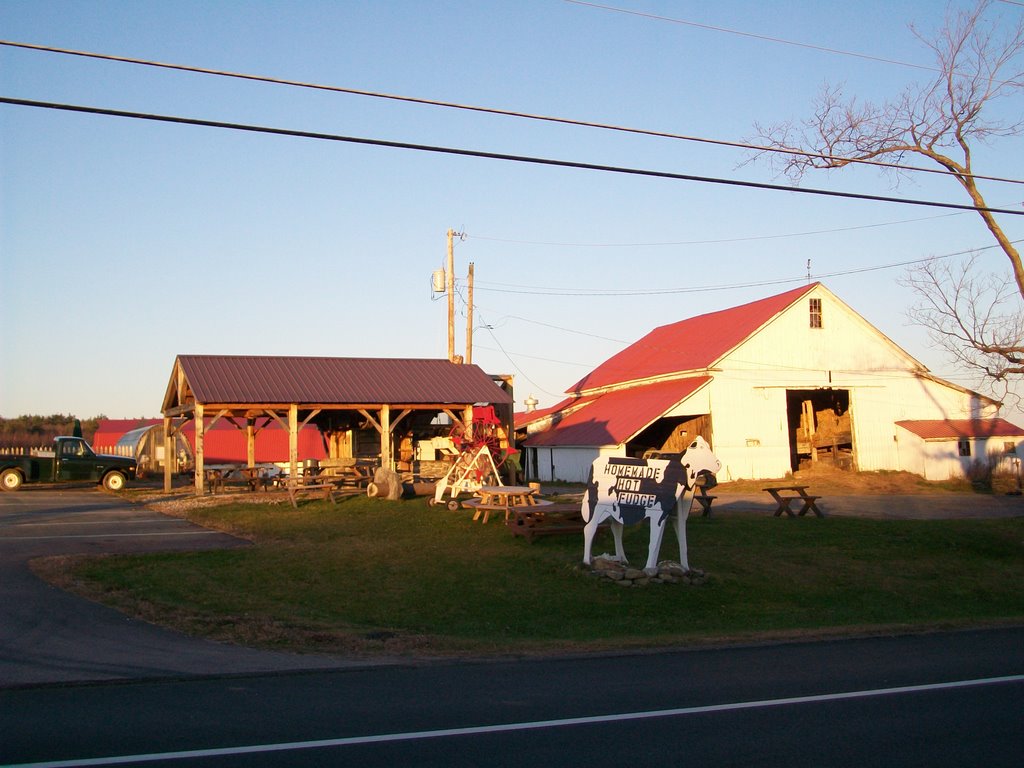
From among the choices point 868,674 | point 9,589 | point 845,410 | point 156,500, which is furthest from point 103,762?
point 845,410

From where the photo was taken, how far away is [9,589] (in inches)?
531

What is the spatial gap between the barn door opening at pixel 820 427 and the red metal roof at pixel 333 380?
1507cm

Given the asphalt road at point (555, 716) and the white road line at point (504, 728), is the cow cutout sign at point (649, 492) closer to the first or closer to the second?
the asphalt road at point (555, 716)

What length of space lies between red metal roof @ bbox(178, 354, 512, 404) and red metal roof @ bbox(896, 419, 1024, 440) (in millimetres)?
18285

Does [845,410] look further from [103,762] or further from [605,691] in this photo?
[103,762]

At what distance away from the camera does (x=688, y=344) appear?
44.8 meters

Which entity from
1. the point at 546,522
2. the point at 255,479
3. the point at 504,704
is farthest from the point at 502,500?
the point at 504,704

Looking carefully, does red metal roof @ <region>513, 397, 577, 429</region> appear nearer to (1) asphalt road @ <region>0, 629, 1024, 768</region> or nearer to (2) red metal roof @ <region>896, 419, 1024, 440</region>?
(2) red metal roof @ <region>896, 419, 1024, 440</region>

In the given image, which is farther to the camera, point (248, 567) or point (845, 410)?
point (845, 410)

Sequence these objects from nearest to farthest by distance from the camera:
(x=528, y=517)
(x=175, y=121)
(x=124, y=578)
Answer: (x=175, y=121) < (x=124, y=578) < (x=528, y=517)

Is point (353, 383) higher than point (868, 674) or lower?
higher

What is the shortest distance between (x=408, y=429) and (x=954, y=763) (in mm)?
34367

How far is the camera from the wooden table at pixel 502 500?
2052 centimetres

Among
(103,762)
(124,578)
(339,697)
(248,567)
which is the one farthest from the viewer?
(248,567)
